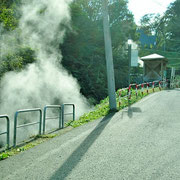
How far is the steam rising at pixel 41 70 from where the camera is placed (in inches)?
515

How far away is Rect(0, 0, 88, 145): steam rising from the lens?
1308 cm

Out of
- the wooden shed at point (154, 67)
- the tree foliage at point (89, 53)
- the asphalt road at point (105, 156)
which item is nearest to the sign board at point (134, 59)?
the tree foliage at point (89, 53)

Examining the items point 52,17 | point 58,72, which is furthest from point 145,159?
point 52,17

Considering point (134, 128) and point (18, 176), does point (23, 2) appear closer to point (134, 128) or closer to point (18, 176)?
point (134, 128)

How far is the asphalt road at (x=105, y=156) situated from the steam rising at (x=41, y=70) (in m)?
6.78

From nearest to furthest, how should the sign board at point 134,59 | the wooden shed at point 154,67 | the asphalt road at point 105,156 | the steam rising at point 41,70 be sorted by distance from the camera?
1. the asphalt road at point 105,156
2. the steam rising at point 41,70
3. the sign board at point 134,59
4. the wooden shed at point 154,67

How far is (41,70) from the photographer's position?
16.9 m

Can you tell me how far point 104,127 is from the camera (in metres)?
7.63

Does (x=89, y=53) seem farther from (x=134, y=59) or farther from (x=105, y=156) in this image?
(x=105, y=156)

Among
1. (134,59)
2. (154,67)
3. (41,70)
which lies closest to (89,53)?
(154,67)

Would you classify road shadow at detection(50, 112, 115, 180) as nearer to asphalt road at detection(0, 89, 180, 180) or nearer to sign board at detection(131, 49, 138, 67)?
asphalt road at detection(0, 89, 180, 180)

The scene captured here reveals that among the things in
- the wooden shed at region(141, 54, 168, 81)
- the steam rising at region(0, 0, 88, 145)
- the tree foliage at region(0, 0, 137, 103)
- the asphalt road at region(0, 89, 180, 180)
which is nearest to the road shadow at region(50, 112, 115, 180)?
the asphalt road at region(0, 89, 180, 180)

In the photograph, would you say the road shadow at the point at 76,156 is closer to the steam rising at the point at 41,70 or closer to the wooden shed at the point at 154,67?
the steam rising at the point at 41,70

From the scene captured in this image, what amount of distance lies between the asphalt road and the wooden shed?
18874 mm
